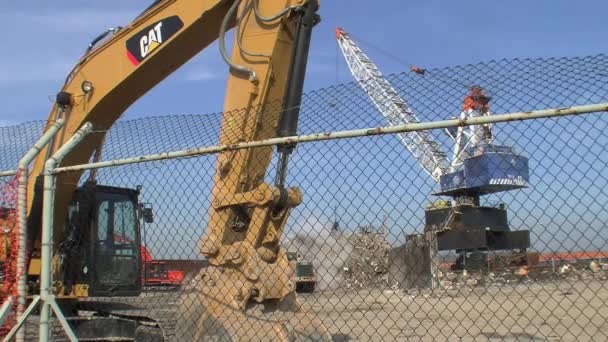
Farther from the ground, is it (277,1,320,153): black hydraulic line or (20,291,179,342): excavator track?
(277,1,320,153): black hydraulic line

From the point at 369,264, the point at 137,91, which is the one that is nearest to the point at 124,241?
the point at 137,91

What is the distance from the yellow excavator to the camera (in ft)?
18.9

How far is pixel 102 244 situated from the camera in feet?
27.1

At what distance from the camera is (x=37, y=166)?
26.0 ft

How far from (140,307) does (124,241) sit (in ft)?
4.75

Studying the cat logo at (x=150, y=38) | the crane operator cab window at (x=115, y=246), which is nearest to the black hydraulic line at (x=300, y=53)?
the cat logo at (x=150, y=38)

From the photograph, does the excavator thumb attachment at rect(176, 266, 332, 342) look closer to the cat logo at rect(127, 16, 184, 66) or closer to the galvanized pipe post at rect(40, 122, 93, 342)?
the galvanized pipe post at rect(40, 122, 93, 342)

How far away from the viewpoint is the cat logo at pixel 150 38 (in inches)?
283

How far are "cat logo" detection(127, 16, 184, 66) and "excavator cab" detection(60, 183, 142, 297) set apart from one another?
162cm

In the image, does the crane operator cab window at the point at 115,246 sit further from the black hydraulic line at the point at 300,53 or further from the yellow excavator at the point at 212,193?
the black hydraulic line at the point at 300,53

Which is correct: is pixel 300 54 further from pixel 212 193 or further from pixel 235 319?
pixel 235 319

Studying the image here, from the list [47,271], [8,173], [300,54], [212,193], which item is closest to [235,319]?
[212,193]

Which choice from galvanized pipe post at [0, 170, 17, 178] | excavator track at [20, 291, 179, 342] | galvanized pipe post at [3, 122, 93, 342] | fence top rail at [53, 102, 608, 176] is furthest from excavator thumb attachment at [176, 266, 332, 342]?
galvanized pipe post at [0, 170, 17, 178]

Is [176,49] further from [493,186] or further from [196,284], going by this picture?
[493,186]
